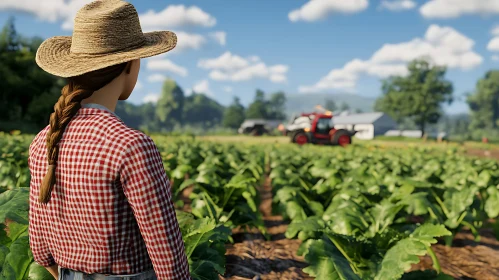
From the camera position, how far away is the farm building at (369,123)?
70.6 meters

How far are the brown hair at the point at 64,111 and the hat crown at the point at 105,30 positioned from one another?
91mm

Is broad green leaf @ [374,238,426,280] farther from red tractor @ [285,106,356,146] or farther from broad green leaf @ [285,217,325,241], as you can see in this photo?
red tractor @ [285,106,356,146]

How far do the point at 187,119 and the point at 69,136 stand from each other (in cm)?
13618

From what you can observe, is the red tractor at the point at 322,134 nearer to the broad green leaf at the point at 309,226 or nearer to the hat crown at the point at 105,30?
the broad green leaf at the point at 309,226

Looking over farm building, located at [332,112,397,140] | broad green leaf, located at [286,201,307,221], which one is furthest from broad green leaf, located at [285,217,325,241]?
farm building, located at [332,112,397,140]

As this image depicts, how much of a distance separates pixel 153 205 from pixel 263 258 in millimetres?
2825

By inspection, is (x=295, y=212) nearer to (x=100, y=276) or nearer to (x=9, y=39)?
(x=100, y=276)

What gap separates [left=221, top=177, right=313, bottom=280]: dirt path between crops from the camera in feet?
11.8

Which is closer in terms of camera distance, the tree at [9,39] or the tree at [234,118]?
the tree at [9,39]

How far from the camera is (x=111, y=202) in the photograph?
1.36 m

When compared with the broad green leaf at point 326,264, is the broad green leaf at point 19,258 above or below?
above

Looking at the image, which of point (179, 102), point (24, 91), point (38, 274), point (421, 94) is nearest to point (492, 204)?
point (38, 274)

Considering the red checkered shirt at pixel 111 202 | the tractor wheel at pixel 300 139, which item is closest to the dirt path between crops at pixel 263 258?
the red checkered shirt at pixel 111 202

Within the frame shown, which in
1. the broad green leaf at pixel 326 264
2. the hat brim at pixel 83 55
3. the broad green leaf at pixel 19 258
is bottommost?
the broad green leaf at pixel 326 264
